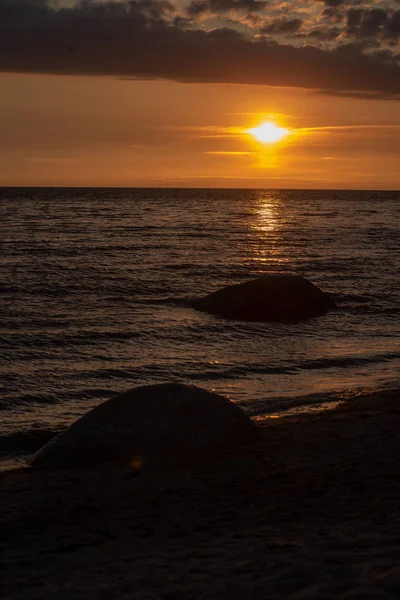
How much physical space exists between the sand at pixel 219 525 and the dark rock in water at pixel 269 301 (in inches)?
433

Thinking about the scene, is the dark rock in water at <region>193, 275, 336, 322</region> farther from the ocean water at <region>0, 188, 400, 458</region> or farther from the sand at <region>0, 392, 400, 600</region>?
the sand at <region>0, 392, 400, 600</region>

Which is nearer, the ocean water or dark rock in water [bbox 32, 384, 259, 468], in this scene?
dark rock in water [bbox 32, 384, 259, 468]

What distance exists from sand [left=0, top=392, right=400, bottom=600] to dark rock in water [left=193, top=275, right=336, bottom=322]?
11011 millimetres

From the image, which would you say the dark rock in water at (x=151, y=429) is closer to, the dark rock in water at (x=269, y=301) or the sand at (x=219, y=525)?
the sand at (x=219, y=525)

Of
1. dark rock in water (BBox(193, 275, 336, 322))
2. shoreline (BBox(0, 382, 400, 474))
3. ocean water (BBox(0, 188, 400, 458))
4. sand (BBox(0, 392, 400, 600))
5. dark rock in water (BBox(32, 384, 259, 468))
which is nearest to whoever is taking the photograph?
sand (BBox(0, 392, 400, 600))

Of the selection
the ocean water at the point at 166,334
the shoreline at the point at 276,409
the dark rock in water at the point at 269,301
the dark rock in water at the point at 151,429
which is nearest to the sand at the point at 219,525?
the dark rock in water at the point at 151,429

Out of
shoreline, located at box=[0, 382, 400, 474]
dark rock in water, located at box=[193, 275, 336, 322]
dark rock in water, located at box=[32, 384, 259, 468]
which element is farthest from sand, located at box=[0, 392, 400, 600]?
dark rock in water, located at box=[193, 275, 336, 322]

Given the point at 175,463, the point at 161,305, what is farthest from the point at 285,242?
the point at 175,463

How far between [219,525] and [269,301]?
14361 millimetres

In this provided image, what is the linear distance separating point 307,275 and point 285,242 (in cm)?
1572

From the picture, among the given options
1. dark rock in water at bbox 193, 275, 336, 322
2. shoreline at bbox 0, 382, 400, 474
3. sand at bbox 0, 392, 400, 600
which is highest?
dark rock in water at bbox 193, 275, 336, 322

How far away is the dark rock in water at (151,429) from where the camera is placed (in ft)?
30.4

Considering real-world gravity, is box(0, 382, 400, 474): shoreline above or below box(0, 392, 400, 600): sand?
below

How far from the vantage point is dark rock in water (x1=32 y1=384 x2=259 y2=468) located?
927cm
